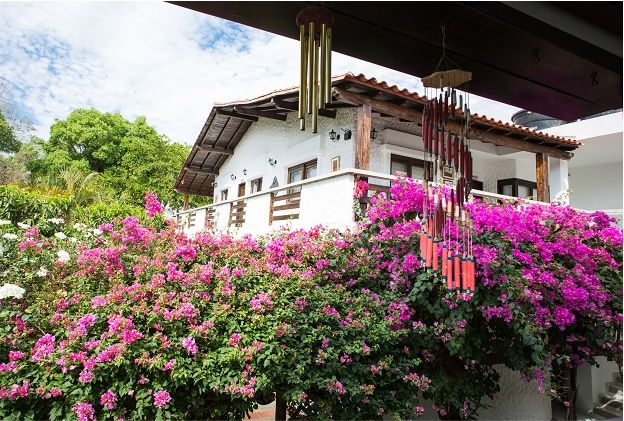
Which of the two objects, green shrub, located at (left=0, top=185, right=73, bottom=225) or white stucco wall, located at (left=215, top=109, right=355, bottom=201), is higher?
white stucco wall, located at (left=215, top=109, right=355, bottom=201)

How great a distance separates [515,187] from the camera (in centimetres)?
1206

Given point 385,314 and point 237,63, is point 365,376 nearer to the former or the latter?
Result: point 385,314

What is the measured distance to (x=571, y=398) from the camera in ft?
20.3

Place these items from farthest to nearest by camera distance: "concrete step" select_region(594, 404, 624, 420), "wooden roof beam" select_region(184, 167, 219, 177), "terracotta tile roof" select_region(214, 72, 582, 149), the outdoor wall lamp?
"wooden roof beam" select_region(184, 167, 219, 177) < the outdoor wall lamp < "terracotta tile roof" select_region(214, 72, 582, 149) < "concrete step" select_region(594, 404, 624, 420)

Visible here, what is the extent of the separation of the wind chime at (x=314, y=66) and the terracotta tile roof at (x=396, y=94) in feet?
14.2

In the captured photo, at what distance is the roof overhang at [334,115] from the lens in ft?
25.6

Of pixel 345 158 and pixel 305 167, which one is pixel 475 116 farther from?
pixel 305 167

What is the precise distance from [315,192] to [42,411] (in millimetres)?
4836

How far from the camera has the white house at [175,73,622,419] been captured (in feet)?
21.2

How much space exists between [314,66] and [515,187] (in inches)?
453

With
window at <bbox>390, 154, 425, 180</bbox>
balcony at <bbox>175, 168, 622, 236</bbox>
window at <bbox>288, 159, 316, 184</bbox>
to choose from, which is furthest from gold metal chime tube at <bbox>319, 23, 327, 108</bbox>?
window at <bbox>288, 159, 316, 184</bbox>

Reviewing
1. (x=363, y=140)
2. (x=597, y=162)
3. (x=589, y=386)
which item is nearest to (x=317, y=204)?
(x=363, y=140)

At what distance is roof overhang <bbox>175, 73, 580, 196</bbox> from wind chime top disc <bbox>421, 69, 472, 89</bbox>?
0.99m

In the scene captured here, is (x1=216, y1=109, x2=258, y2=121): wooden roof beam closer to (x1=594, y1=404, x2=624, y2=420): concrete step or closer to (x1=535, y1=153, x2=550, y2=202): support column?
(x1=535, y1=153, x2=550, y2=202): support column
